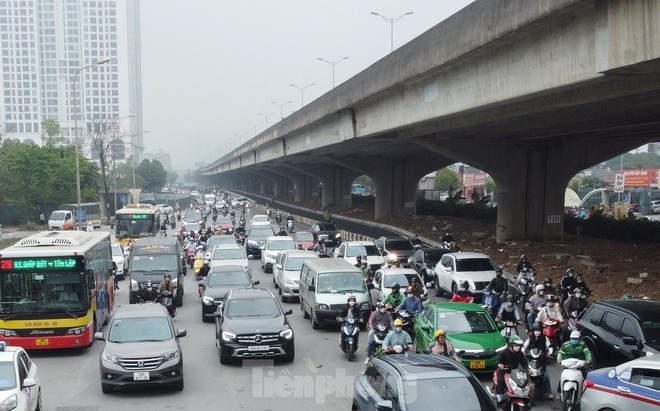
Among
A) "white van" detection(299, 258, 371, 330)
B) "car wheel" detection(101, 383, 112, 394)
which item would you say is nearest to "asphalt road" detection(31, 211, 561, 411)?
"car wheel" detection(101, 383, 112, 394)

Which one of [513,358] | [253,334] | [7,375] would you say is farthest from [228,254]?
[513,358]

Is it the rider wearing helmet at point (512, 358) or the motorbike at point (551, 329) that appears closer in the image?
the rider wearing helmet at point (512, 358)

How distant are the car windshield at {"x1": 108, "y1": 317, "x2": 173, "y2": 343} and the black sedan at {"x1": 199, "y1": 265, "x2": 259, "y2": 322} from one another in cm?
610

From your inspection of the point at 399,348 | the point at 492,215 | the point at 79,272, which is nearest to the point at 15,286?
the point at 79,272

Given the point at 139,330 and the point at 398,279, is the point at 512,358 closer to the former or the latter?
the point at 139,330

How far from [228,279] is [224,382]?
7688 mm

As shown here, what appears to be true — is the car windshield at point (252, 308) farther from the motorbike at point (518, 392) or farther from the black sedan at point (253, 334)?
the motorbike at point (518, 392)

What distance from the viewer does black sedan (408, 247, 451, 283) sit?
2661cm

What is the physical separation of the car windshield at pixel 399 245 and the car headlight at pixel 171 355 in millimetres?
19381

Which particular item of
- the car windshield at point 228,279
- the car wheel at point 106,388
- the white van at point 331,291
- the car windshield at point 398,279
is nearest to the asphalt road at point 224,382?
the car wheel at point 106,388

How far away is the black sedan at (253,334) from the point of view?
14922 mm

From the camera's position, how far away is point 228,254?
29.4m

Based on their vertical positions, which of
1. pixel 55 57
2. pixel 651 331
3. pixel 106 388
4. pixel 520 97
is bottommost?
pixel 106 388

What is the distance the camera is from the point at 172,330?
46.1 feet
